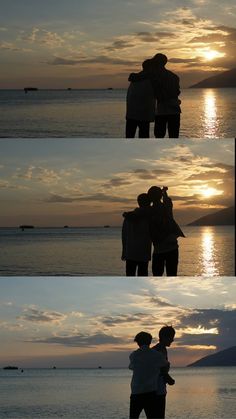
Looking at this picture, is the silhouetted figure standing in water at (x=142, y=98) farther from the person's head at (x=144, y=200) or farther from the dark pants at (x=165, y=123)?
the person's head at (x=144, y=200)

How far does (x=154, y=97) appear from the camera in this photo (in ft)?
35.0

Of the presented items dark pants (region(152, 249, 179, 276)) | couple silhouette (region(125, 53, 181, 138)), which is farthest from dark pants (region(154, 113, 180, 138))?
dark pants (region(152, 249, 179, 276))

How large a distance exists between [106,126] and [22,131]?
2.97 meters

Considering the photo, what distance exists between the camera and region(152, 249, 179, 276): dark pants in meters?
10.1

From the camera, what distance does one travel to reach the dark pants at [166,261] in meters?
10.1

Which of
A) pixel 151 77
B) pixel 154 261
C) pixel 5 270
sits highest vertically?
pixel 151 77

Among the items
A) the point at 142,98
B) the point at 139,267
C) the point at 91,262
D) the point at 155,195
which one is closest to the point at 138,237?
the point at 139,267

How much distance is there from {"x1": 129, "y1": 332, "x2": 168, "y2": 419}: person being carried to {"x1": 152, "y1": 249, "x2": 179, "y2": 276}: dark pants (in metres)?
1.31

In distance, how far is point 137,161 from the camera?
48.9 feet

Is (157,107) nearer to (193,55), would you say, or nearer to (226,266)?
(193,55)

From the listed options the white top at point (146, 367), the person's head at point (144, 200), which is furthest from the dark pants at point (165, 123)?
the white top at point (146, 367)

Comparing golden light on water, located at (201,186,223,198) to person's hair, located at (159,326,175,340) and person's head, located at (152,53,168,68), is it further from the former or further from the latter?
person's hair, located at (159,326,175,340)

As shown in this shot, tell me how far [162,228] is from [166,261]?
1.38 ft

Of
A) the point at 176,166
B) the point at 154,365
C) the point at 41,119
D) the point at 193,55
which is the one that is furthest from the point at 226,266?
the point at 41,119
